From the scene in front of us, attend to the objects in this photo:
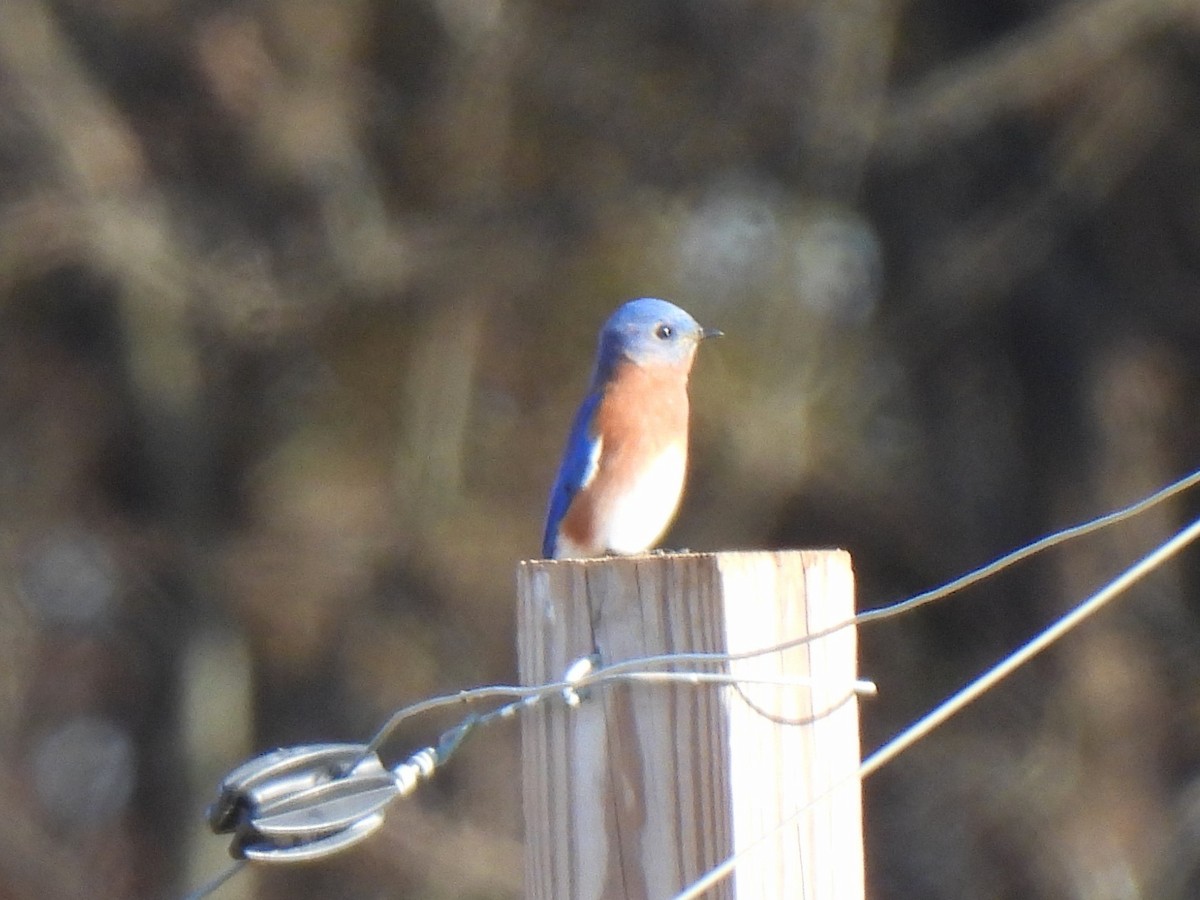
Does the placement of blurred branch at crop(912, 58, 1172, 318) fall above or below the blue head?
above

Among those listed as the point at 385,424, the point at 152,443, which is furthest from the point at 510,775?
the point at 152,443

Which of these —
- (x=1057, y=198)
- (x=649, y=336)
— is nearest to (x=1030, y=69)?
(x=1057, y=198)

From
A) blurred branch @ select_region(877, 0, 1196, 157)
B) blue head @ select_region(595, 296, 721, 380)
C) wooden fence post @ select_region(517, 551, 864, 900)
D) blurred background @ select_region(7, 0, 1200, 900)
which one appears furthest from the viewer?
blurred background @ select_region(7, 0, 1200, 900)

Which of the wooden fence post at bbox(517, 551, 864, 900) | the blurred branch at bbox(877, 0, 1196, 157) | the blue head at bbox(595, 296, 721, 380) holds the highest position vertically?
the blurred branch at bbox(877, 0, 1196, 157)

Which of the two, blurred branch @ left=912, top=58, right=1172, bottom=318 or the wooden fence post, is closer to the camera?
the wooden fence post

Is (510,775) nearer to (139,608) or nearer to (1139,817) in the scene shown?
(139,608)

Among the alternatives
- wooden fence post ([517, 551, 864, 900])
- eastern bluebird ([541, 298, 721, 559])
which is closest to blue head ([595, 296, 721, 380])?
eastern bluebird ([541, 298, 721, 559])

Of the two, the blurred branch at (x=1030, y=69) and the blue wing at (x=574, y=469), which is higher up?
the blurred branch at (x=1030, y=69)

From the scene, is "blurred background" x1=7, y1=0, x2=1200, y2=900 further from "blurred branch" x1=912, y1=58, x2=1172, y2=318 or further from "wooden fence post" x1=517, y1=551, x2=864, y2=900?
"wooden fence post" x1=517, y1=551, x2=864, y2=900

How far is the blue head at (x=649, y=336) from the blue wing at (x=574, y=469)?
6.1 inches

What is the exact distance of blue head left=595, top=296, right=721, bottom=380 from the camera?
15.1 ft

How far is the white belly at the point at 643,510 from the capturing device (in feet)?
13.8

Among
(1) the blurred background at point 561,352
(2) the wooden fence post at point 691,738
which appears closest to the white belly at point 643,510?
(2) the wooden fence post at point 691,738

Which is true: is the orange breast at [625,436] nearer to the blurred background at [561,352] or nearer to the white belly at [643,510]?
the white belly at [643,510]
